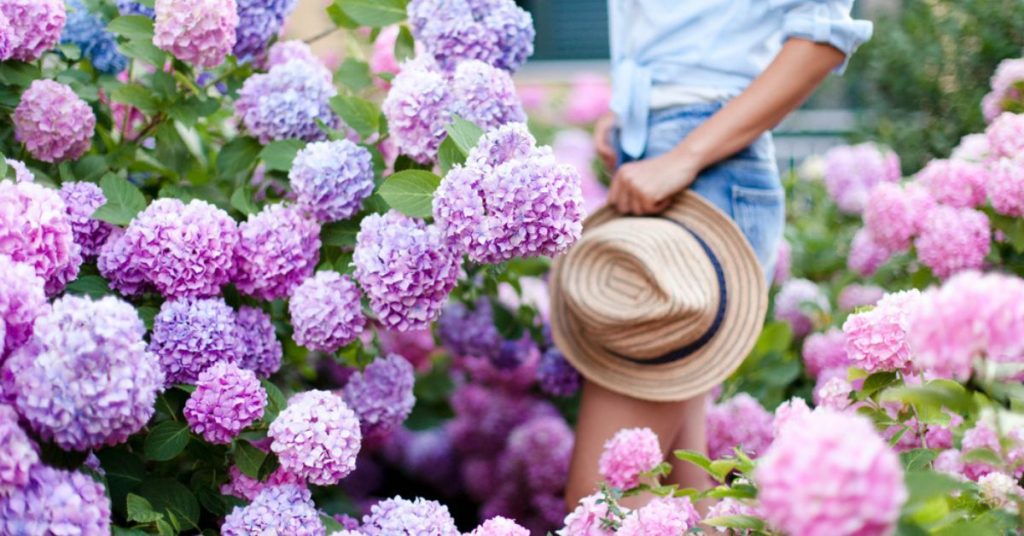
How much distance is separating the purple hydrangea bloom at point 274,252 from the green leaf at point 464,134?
34cm

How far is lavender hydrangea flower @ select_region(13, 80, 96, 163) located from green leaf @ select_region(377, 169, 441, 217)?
23.1 inches

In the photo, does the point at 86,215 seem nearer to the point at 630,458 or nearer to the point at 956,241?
the point at 630,458

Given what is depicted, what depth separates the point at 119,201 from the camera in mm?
1738

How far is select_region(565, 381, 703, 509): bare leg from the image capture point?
204cm

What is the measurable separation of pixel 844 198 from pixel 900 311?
6.85ft

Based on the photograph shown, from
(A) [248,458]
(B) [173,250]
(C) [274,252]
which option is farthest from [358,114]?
(A) [248,458]

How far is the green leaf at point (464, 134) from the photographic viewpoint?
1580mm

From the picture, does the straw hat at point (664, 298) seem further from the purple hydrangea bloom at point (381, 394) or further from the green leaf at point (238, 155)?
the green leaf at point (238, 155)

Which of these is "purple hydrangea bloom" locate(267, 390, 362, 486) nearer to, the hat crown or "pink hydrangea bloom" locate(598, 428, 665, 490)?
A: "pink hydrangea bloom" locate(598, 428, 665, 490)

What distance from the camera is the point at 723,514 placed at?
1.40m

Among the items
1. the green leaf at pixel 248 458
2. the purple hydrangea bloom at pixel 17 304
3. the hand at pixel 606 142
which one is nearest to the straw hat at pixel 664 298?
the hand at pixel 606 142

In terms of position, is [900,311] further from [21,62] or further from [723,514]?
[21,62]

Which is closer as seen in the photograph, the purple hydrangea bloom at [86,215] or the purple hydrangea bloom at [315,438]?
the purple hydrangea bloom at [315,438]

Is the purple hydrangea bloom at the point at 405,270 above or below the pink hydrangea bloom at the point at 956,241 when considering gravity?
above
